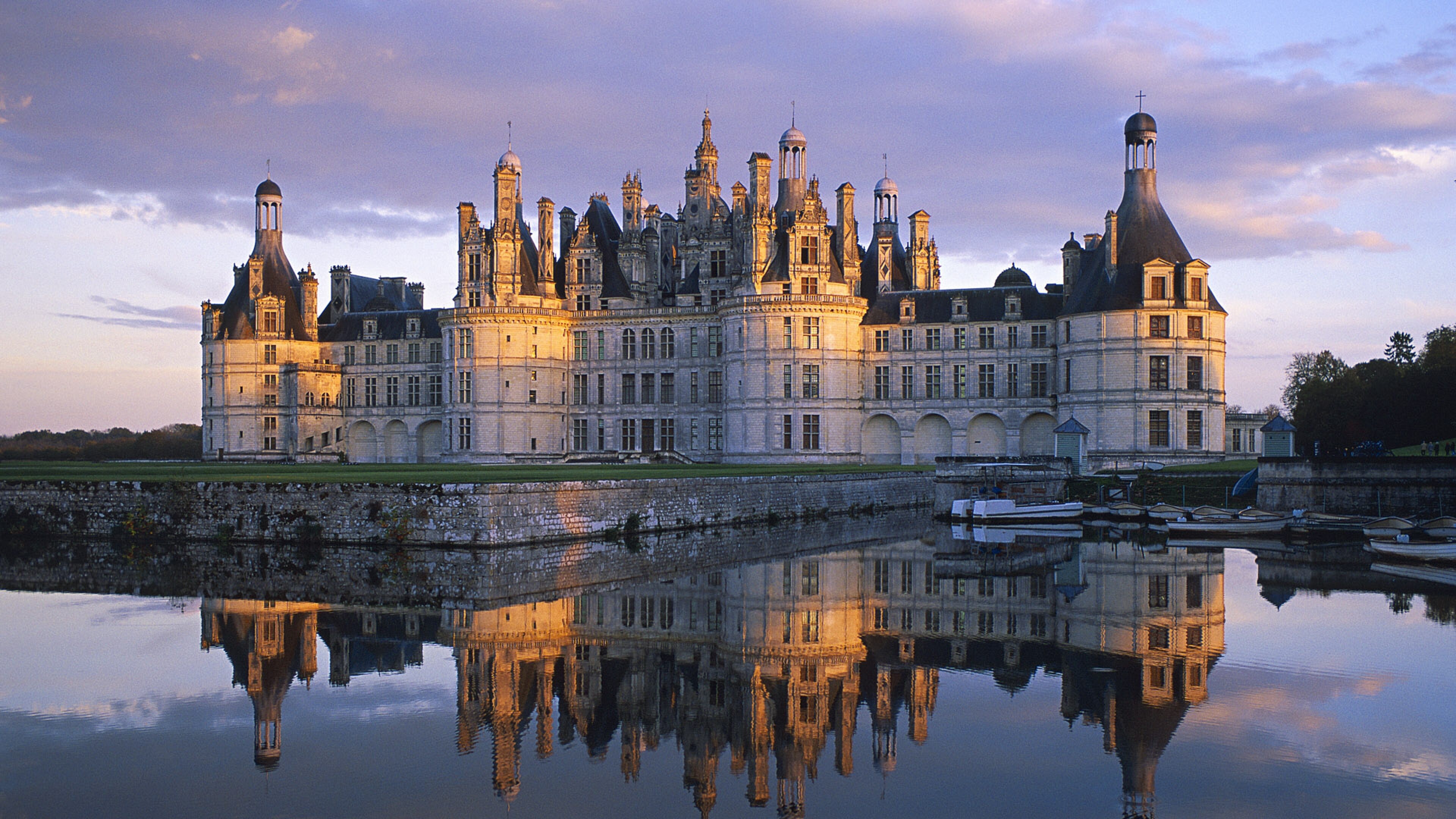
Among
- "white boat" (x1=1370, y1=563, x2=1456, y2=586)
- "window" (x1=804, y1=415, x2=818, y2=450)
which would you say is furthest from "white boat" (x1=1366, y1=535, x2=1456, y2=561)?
"window" (x1=804, y1=415, x2=818, y2=450)

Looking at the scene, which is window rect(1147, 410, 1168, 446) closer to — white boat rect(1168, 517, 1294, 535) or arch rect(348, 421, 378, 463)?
white boat rect(1168, 517, 1294, 535)

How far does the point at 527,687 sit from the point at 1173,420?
41.4 metres

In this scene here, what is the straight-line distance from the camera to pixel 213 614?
20609 millimetres

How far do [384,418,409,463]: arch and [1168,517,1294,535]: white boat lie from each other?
142ft

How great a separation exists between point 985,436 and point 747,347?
475 inches

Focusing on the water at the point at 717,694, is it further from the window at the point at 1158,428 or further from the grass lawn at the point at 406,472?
the window at the point at 1158,428

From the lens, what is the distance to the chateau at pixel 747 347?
169 feet

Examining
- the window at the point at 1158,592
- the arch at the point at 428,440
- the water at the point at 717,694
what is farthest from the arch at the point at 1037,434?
the arch at the point at 428,440

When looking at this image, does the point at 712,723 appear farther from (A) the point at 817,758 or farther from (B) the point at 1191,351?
(B) the point at 1191,351

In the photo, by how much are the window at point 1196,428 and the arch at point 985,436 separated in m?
8.52

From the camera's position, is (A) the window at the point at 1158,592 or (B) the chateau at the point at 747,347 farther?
(B) the chateau at the point at 747,347

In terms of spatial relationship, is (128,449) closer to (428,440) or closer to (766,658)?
(428,440)

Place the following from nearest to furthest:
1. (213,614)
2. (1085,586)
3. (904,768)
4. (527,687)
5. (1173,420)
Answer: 1. (904,768)
2. (527,687)
3. (213,614)
4. (1085,586)
5. (1173,420)

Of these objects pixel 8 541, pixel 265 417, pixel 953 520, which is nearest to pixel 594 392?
pixel 265 417
